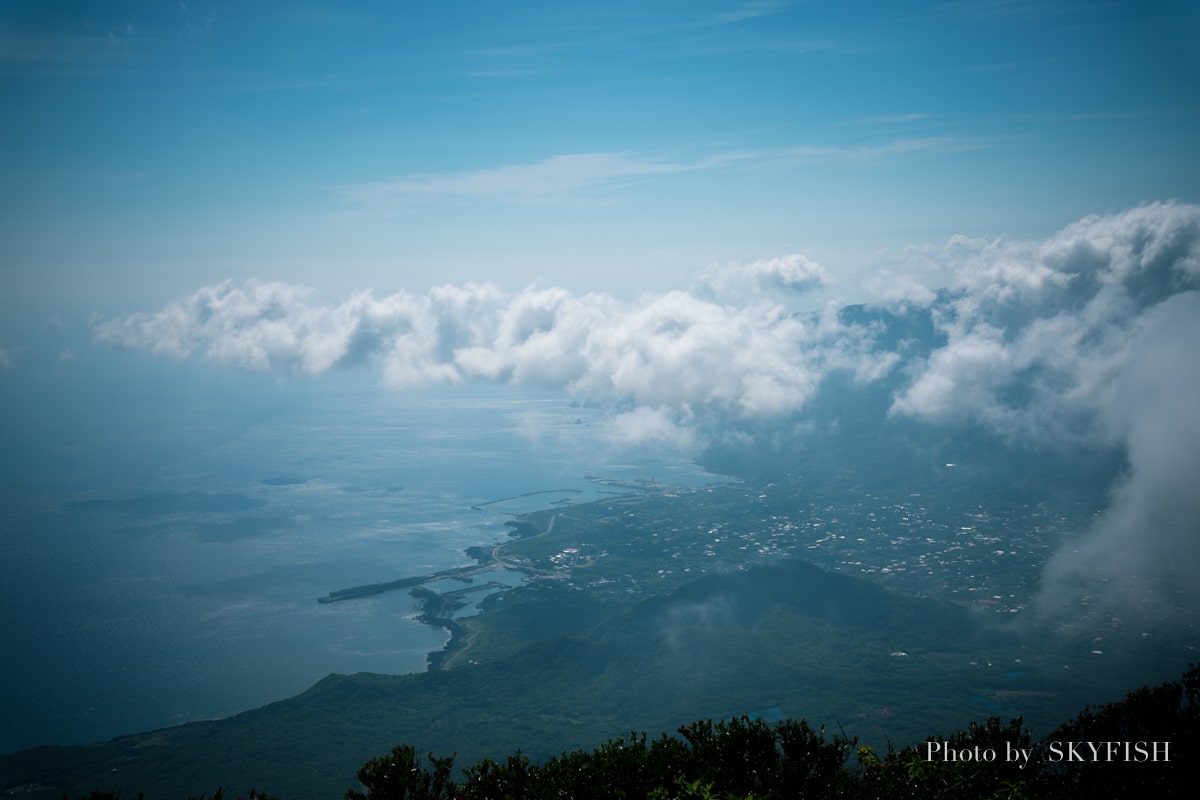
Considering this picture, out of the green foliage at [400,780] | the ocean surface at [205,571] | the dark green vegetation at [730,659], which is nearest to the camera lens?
the green foliage at [400,780]

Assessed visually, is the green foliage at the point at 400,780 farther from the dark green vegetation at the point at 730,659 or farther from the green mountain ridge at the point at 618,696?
the green mountain ridge at the point at 618,696

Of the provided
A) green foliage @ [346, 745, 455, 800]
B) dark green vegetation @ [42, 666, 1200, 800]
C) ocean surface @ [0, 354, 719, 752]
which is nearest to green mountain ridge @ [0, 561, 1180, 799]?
ocean surface @ [0, 354, 719, 752]

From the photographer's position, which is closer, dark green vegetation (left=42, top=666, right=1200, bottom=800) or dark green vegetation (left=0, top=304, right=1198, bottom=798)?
dark green vegetation (left=42, top=666, right=1200, bottom=800)

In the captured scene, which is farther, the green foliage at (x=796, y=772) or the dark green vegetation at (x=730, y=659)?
the dark green vegetation at (x=730, y=659)

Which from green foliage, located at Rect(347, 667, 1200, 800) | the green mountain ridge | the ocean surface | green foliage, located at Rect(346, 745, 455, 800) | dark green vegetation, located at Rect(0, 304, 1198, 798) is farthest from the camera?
the ocean surface

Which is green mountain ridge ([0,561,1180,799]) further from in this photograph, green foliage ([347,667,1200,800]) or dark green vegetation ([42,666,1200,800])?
green foliage ([347,667,1200,800])

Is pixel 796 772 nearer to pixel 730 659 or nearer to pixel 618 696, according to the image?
pixel 618 696

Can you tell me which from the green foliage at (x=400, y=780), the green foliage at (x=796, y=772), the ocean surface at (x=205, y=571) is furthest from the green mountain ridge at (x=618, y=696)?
the green foliage at (x=400, y=780)

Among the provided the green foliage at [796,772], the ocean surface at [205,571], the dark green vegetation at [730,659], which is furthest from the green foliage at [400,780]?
the ocean surface at [205,571]

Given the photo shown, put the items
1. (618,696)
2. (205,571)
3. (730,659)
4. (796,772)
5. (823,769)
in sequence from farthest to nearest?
1. (205,571)
2. (730,659)
3. (618,696)
4. (823,769)
5. (796,772)

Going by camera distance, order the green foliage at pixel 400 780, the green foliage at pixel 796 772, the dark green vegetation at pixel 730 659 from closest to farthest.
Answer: the green foliage at pixel 400 780, the green foliage at pixel 796 772, the dark green vegetation at pixel 730 659

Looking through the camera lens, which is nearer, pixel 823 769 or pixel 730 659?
pixel 823 769

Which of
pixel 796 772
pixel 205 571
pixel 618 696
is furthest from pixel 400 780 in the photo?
pixel 205 571
